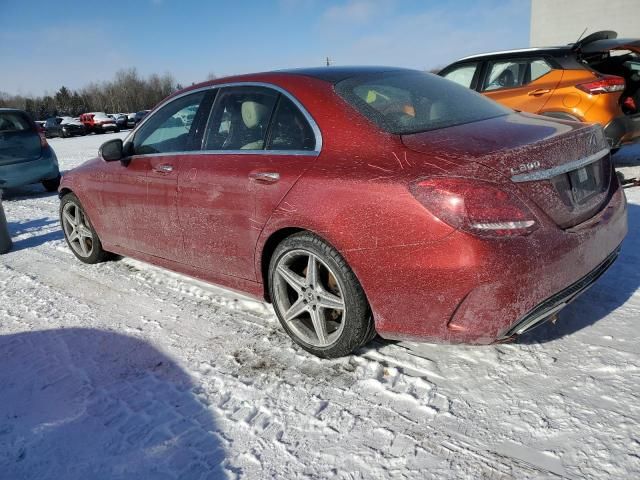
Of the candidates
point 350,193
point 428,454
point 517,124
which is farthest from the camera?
point 517,124

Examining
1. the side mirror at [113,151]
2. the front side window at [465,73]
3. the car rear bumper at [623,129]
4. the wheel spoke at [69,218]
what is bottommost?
the wheel spoke at [69,218]

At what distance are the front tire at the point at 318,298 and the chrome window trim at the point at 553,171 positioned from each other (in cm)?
91

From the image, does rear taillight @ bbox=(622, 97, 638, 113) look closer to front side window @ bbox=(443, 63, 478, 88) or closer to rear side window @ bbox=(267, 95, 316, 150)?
front side window @ bbox=(443, 63, 478, 88)

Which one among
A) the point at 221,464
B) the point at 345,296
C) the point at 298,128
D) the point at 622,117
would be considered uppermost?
the point at 298,128

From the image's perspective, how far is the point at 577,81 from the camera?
20.1 feet

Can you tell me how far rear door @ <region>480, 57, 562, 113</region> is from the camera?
639cm

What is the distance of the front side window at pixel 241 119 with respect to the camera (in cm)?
315

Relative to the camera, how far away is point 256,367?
2.89 m

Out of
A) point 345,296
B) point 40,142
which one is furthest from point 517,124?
point 40,142

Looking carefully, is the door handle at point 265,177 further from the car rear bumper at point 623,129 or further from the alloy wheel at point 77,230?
the car rear bumper at point 623,129

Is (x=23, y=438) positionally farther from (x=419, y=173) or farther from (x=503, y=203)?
(x=503, y=203)

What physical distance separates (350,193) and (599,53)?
17.6ft

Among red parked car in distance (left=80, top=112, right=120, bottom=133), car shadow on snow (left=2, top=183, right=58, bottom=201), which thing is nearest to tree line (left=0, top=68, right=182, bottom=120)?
red parked car in distance (left=80, top=112, right=120, bottom=133)

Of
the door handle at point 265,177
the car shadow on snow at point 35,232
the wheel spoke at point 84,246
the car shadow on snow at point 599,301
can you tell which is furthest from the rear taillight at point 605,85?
the car shadow on snow at point 35,232
